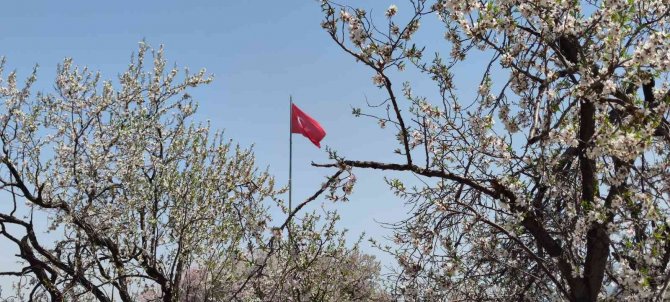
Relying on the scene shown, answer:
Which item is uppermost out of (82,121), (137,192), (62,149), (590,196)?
(82,121)

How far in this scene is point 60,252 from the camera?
9.03m

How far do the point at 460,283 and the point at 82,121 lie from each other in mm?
7509

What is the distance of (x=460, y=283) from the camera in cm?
484

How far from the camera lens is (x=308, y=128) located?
9.68m

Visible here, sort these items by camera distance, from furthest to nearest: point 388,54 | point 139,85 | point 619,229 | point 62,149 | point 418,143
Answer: point 139,85
point 62,149
point 418,143
point 388,54
point 619,229

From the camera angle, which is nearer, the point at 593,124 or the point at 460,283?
the point at 593,124

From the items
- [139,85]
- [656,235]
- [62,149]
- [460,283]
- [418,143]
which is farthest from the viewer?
[139,85]

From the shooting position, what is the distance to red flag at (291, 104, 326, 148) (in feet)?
31.4

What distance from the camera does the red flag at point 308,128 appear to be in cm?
957

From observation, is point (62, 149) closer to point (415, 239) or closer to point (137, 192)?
point (137, 192)

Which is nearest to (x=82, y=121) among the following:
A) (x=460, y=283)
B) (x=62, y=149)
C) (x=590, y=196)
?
(x=62, y=149)

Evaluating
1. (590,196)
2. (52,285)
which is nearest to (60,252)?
(52,285)

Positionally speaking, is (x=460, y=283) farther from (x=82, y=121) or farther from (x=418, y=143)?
(x=82, y=121)

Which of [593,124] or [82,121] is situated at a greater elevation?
[82,121]
